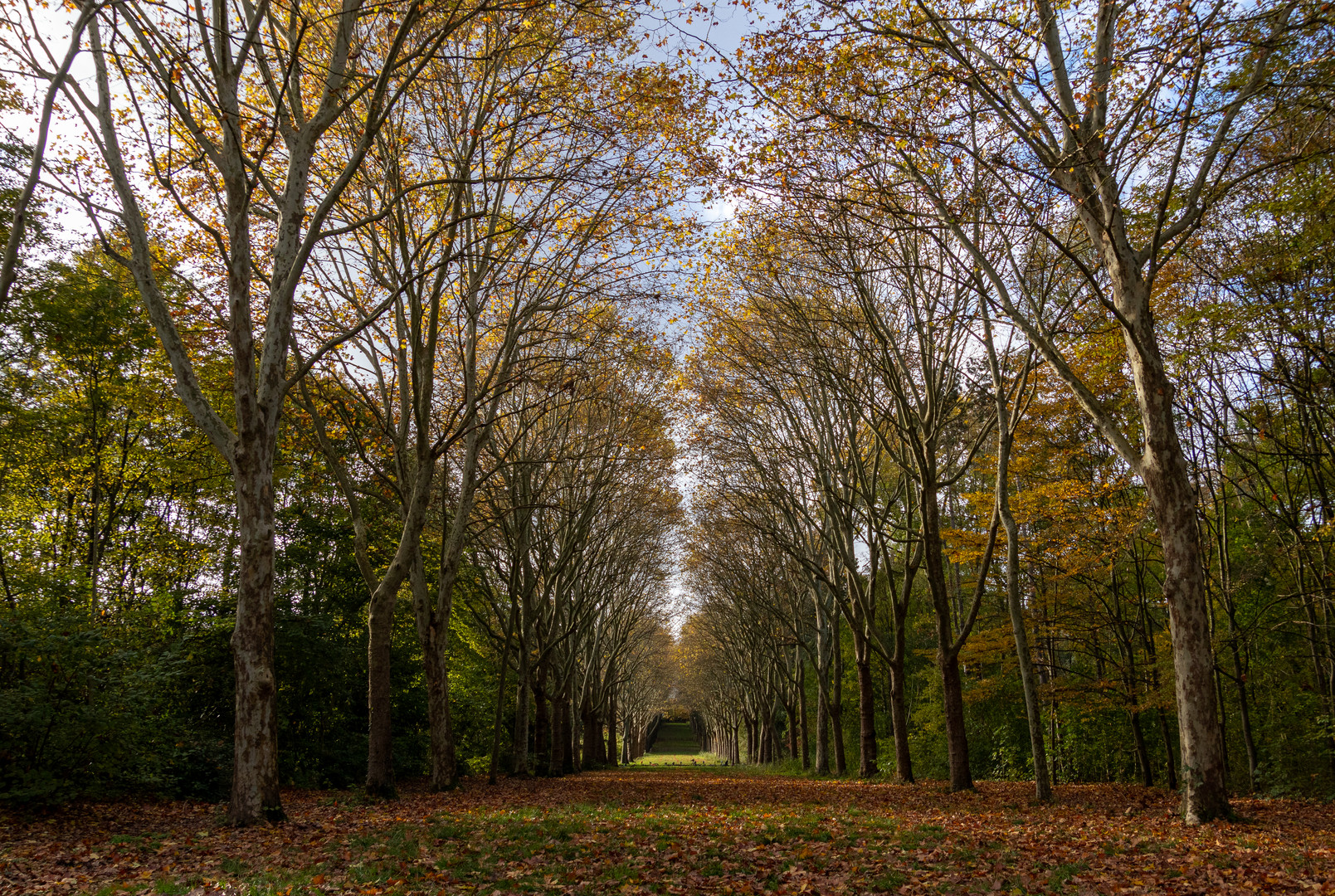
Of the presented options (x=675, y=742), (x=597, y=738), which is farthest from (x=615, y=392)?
(x=675, y=742)

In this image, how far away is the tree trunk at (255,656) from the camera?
24.5ft

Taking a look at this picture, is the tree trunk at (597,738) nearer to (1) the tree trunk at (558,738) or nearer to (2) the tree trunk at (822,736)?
(1) the tree trunk at (558,738)

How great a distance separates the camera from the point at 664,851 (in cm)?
668

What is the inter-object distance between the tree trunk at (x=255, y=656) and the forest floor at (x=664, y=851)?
0.37 metres

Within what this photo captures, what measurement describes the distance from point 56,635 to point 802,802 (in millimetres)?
11053

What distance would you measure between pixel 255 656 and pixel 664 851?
4855 millimetres

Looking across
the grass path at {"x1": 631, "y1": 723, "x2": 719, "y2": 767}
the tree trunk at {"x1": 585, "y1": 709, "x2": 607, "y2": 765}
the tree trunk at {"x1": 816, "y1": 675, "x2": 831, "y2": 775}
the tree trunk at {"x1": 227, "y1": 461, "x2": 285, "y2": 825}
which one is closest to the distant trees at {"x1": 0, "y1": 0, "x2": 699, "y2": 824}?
the tree trunk at {"x1": 227, "y1": 461, "x2": 285, "y2": 825}

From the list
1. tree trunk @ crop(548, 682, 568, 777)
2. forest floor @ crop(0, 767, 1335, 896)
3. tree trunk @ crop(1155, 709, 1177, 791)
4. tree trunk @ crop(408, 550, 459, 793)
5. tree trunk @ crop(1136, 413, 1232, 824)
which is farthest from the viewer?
tree trunk @ crop(548, 682, 568, 777)

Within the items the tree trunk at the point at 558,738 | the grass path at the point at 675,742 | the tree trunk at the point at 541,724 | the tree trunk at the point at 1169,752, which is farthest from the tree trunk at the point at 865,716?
the grass path at the point at 675,742

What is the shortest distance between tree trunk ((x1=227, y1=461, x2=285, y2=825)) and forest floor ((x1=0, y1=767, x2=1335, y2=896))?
371 mm

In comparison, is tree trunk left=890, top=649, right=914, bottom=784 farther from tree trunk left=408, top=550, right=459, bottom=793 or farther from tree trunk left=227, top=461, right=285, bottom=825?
tree trunk left=227, top=461, right=285, bottom=825

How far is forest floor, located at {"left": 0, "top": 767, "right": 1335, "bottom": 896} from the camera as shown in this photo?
532cm

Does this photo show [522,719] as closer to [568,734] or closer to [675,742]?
[568,734]

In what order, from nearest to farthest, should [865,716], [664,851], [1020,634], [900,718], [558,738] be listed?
[664,851]
[1020,634]
[900,718]
[865,716]
[558,738]
